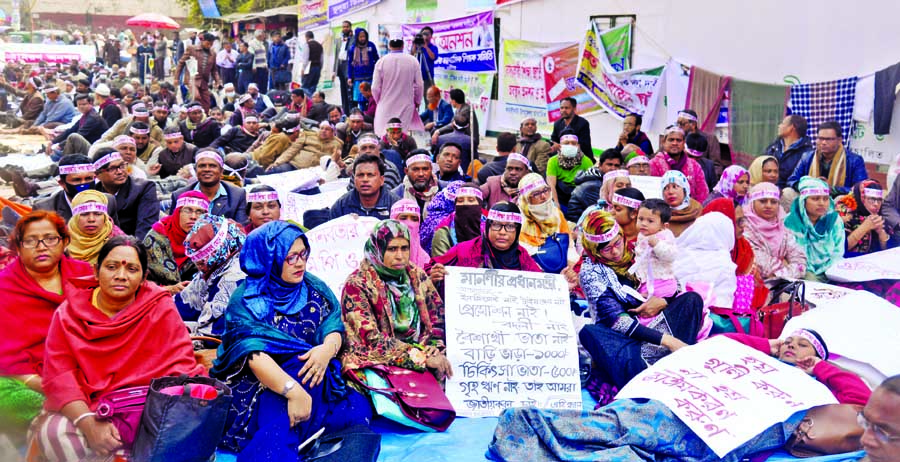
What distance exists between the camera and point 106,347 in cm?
351

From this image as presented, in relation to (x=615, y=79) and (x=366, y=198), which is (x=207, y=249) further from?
(x=615, y=79)

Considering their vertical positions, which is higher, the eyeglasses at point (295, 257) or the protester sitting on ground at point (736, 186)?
the protester sitting on ground at point (736, 186)

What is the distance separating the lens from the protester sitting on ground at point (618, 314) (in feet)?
15.0

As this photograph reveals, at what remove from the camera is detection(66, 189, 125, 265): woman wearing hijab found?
5168 millimetres

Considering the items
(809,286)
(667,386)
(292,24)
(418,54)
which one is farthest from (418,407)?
(292,24)

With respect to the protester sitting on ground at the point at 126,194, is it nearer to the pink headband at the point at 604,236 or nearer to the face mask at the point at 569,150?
the pink headband at the point at 604,236

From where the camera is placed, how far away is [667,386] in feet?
13.0

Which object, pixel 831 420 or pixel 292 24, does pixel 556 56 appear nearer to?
pixel 831 420

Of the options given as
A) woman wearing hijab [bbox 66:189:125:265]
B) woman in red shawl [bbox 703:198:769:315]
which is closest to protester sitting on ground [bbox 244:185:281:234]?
woman wearing hijab [bbox 66:189:125:265]

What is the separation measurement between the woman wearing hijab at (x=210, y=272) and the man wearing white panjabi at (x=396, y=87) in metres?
7.41

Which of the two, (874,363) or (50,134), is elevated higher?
(50,134)

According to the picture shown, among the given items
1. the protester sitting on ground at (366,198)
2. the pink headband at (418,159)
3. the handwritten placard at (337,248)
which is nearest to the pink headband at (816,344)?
the handwritten placard at (337,248)


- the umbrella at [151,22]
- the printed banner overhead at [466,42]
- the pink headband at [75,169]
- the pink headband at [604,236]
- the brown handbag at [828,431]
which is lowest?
the brown handbag at [828,431]

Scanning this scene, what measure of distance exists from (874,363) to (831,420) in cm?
45
